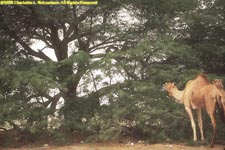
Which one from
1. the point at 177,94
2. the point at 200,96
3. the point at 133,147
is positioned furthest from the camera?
the point at 177,94

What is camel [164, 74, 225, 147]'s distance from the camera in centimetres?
827

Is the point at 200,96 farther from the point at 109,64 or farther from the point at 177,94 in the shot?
the point at 109,64

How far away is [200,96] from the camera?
28.1 ft

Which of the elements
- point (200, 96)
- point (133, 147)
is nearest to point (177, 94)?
point (200, 96)

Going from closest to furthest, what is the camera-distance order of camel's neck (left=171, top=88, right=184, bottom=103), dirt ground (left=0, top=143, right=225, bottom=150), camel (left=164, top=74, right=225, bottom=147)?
camel (left=164, top=74, right=225, bottom=147) < dirt ground (left=0, top=143, right=225, bottom=150) < camel's neck (left=171, top=88, right=184, bottom=103)

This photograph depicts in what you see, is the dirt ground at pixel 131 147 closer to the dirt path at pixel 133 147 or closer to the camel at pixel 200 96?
the dirt path at pixel 133 147

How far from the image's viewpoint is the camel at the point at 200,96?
8.27 meters

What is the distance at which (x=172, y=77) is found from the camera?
9820mm

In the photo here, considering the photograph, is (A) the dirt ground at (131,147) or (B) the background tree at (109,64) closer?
(A) the dirt ground at (131,147)

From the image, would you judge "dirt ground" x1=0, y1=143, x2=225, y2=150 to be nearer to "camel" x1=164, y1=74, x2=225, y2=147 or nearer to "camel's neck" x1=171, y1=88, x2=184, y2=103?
"camel" x1=164, y1=74, x2=225, y2=147

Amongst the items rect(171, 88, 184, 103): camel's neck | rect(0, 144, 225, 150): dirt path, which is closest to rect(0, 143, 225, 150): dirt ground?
rect(0, 144, 225, 150): dirt path

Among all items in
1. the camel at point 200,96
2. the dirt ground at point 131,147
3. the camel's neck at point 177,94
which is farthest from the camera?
the camel's neck at point 177,94

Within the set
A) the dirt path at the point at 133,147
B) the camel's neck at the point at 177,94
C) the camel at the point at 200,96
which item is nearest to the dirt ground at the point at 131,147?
the dirt path at the point at 133,147

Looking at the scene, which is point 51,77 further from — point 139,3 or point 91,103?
point 139,3
